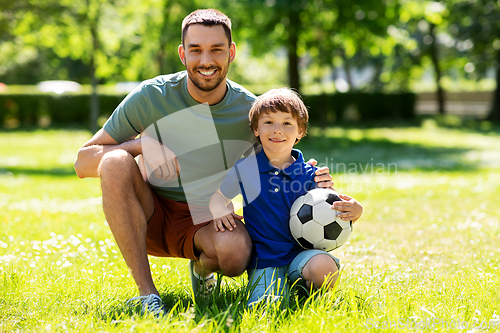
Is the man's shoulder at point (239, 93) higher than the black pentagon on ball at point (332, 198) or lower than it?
higher

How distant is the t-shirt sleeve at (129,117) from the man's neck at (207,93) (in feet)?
1.09

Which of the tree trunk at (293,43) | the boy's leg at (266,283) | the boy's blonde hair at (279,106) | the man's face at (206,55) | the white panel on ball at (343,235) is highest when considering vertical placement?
the tree trunk at (293,43)

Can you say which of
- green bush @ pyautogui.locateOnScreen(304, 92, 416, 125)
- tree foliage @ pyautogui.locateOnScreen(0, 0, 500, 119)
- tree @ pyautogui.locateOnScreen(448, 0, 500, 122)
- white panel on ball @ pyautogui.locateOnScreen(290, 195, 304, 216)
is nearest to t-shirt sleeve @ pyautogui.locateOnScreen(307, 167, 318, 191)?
white panel on ball @ pyautogui.locateOnScreen(290, 195, 304, 216)

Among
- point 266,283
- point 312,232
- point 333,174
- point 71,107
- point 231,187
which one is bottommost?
point 333,174

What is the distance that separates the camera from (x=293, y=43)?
16922mm

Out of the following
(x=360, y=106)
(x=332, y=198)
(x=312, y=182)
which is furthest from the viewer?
(x=360, y=106)

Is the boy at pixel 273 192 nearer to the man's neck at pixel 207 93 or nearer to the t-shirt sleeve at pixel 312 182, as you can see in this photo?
the t-shirt sleeve at pixel 312 182

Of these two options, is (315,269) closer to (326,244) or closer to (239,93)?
(326,244)

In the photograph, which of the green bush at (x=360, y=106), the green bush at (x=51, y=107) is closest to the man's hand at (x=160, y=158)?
the green bush at (x=360, y=106)

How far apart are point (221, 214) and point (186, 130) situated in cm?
74

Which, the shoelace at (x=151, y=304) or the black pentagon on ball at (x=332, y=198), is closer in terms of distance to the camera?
the shoelace at (x=151, y=304)

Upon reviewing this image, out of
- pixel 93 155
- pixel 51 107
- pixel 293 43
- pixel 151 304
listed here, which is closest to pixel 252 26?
pixel 293 43

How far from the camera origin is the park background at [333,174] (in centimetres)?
287

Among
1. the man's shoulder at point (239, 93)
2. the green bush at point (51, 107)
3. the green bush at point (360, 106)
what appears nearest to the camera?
the man's shoulder at point (239, 93)
